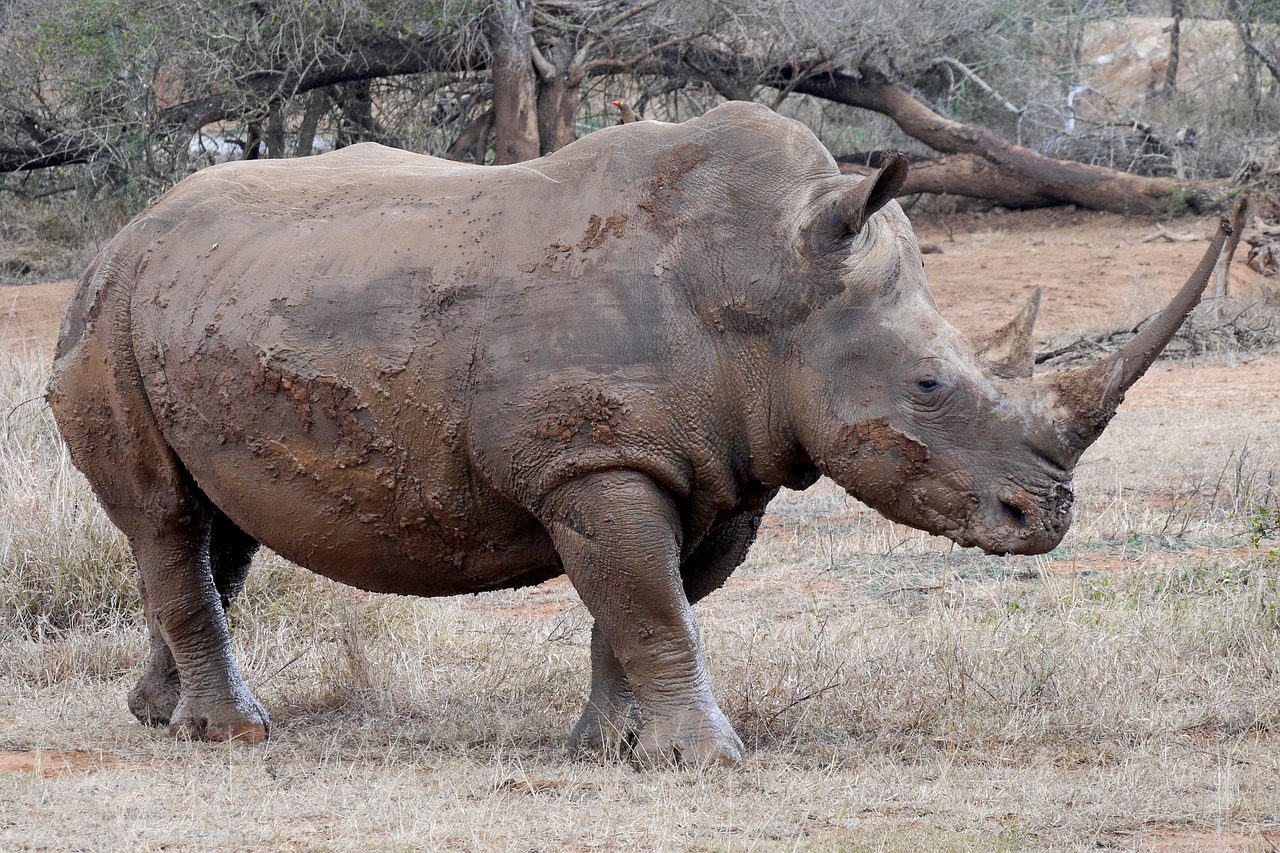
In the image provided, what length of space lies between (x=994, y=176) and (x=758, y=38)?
3609 mm

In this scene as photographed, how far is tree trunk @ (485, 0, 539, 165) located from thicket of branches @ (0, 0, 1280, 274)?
0.02 meters

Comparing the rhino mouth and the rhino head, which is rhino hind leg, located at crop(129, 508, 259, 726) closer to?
the rhino head

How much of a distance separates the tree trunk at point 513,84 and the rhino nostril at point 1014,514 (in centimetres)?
1107

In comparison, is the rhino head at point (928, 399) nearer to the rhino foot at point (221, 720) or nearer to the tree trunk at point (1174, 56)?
the rhino foot at point (221, 720)

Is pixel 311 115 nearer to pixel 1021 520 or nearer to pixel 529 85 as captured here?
pixel 529 85

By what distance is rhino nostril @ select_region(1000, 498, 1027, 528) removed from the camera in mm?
4285

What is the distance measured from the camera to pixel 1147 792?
4156mm

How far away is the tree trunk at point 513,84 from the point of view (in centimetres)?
1488

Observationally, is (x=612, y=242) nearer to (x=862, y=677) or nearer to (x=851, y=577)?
(x=862, y=677)

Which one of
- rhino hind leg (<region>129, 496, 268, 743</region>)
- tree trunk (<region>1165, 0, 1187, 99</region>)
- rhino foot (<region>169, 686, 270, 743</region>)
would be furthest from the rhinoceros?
tree trunk (<region>1165, 0, 1187, 99</region>)

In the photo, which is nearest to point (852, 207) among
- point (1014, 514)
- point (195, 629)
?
point (1014, 514)

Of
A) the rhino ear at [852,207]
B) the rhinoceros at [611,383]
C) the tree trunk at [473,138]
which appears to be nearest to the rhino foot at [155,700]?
the rhinoceros at [611,383]

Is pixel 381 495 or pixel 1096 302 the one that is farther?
pixel 1096 302

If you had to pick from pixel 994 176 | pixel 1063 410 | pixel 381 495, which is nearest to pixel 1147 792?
pixel 1063 410
